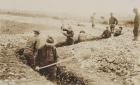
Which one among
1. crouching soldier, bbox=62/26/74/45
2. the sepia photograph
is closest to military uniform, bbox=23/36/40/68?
the sepia photograph

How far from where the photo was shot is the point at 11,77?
31.8 feet

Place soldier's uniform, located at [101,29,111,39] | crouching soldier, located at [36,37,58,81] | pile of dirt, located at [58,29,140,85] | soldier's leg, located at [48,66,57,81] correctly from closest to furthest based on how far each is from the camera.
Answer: pile of dirt, located at [58,29,140,85] → crouching soldier, located at [36,37,58,81] → soldier's leg, located at [48,66,57,81] → soldier's uniform, located at [101,29,111,39]

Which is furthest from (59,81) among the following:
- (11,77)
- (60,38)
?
(60,38)

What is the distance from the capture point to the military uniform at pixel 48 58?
9.59 m

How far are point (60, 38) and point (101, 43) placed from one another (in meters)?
2.18

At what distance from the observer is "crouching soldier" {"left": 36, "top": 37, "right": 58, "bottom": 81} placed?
9.52m

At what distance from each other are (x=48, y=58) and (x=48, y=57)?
1.1 inches

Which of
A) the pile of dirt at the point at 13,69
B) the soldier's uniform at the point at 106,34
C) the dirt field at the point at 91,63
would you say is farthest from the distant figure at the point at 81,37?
the pile of dirt at the point at 13,69

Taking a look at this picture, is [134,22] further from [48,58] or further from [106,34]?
[48,58]

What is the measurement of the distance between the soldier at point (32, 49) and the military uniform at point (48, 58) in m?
0.37

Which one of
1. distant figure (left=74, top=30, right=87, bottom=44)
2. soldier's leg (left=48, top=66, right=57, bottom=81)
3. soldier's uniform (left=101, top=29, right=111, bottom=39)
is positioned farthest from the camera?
soldier's uniform (left=101, top=29, right=111, bottom=39)

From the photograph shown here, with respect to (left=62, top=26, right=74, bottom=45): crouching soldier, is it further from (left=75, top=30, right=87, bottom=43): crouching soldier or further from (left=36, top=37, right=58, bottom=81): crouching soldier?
(left=36, top=37, right=58, bottom=81): crouching soldier

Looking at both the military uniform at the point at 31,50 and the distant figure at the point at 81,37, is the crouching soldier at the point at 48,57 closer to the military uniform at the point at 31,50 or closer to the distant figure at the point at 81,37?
the military uniform at the point at 31,50

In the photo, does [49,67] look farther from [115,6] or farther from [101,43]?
[115,6]
